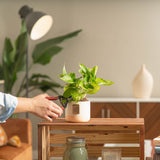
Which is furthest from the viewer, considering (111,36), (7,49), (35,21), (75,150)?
(111,36)

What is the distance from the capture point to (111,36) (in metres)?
4.79

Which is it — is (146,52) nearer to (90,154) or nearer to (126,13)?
(126,13)

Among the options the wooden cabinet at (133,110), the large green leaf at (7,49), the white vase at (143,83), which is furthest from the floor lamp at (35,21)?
the white vase at (143,83)

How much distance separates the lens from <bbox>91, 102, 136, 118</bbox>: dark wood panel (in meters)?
4.30

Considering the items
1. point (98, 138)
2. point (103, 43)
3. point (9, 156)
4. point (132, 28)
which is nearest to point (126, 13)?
point (132, 28)

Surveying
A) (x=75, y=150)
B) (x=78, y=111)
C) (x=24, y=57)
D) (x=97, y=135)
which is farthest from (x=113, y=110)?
(x=75, y=150)

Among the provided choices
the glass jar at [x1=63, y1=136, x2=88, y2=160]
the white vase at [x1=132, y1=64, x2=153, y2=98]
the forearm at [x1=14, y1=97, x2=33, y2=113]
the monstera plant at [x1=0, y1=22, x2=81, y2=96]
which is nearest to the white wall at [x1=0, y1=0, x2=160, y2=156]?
the monstera plant at [x1=0, y1=22, x2=81, y2=96]

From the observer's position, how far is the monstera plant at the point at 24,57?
15.0ft

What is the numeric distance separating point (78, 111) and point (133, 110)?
2.63 m

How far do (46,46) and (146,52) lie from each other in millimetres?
1355

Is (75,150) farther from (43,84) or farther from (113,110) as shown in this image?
(43,84)

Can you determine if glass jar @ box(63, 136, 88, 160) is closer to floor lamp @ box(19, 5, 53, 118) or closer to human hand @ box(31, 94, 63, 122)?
human hand @ box(31, 94, 63, 122)

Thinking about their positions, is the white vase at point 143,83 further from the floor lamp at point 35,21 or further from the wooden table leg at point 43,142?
the wooden table leg at point 43,142

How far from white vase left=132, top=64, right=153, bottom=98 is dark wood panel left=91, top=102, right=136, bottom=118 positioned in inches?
7.2
